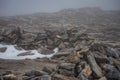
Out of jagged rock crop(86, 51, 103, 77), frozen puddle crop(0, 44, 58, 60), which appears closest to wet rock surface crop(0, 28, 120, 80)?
jagged rock crop(86, 51, 103, 77)

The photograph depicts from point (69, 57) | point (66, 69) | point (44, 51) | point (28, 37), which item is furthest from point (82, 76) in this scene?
point (28, 37)

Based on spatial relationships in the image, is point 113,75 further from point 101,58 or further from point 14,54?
point 14,54

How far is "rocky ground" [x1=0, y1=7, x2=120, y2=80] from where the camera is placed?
1448 cm

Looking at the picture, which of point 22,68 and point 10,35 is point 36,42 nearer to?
point 10,35

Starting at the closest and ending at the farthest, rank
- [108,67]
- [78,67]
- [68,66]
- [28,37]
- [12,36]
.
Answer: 1. [68,66]
2. [78,67]
3. [108,67]
4. [12,36]
5. [28,37]

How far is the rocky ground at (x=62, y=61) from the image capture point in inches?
570

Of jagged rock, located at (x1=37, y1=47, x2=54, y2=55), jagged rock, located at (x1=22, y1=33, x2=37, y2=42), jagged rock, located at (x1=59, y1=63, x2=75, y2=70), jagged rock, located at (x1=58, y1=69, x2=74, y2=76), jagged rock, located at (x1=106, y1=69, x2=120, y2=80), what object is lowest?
jagged rock, located at (x1=106, y1=69, x2=120, y2=80)

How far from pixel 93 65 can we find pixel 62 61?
3792mm

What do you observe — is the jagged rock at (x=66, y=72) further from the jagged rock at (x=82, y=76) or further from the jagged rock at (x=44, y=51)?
the jagged rock at (x=44, y=51)

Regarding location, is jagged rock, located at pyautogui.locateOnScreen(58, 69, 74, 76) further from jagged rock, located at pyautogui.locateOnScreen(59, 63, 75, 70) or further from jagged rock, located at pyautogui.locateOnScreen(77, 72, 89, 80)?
jagged rock, located at pyautogui.locateOnScreen(77, 72, 89, 80)

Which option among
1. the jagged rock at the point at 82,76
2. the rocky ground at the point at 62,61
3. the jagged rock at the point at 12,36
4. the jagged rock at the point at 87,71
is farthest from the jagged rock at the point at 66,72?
the jagged rock at the point at 12,36

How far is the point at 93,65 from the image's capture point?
16234 millimetres

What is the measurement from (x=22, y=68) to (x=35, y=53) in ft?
16.8

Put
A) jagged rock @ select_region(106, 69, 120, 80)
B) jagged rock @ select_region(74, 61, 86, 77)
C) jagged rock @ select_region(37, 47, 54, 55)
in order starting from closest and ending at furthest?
jagged rock @ select_region(106, 69, 120, 80) → jagged rock @ select_region(74, 61, 86, 77) → jagged rock @ select_region(37, 47, 54, 55)
